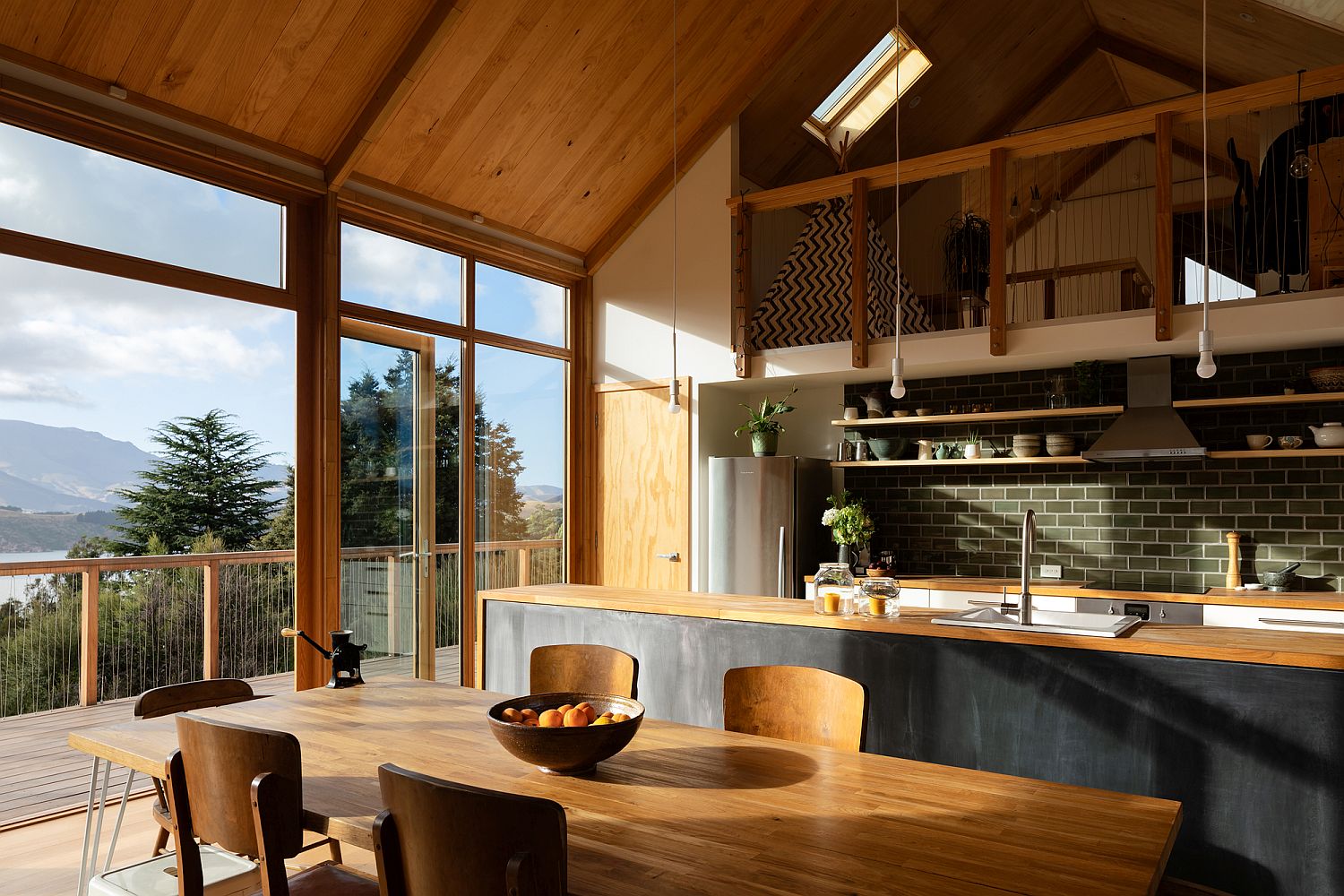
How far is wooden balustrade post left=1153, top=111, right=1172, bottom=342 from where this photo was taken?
4.49 meters

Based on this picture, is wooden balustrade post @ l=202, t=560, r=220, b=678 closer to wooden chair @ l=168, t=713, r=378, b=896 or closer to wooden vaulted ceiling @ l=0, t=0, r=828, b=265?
wooden vaulted ceiling @ l=0, t=0, r=828, b=265

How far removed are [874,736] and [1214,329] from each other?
282cm

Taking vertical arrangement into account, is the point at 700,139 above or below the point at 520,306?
above

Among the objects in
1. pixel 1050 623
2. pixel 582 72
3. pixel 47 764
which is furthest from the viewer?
pixel 582 72

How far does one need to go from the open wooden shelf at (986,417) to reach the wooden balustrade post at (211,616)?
354cm

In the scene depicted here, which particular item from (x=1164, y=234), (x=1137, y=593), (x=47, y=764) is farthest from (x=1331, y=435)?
(x=47, y=764)

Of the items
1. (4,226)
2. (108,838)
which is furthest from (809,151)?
(108,838)

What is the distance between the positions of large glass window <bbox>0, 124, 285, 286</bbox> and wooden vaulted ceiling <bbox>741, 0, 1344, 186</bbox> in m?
3.30

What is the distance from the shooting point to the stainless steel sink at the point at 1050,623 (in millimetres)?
2889

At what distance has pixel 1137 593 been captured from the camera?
4.74 metres

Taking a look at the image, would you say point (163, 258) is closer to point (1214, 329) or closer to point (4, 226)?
point (4, 226)

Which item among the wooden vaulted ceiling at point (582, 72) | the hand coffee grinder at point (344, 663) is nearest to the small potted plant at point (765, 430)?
the wooden vaulted ceiling at point (582, 72)

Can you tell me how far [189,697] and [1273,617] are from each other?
456cm

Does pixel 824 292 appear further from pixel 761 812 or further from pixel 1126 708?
pixel 761 812
